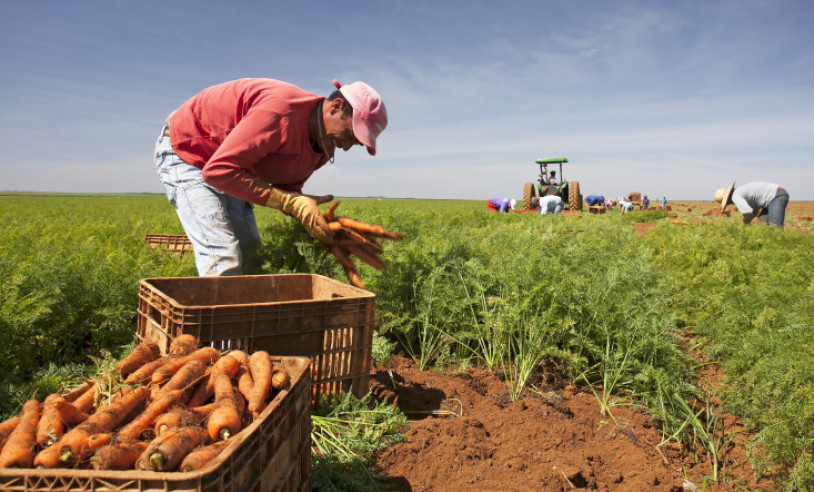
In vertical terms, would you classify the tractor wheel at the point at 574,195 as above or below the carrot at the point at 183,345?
above

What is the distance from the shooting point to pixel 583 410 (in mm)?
3186

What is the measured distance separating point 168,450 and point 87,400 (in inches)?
26.3

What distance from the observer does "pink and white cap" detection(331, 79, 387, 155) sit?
10.6 feet

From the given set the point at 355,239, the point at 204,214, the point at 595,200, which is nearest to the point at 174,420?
the point at 355,239

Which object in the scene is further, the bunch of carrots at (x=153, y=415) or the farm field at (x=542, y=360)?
the farm field at (x=542, y=360)

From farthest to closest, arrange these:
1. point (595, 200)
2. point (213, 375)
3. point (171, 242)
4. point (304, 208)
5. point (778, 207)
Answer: point (595, 200)
point (778, 207)
point (171, 242)
point (304, 208)
point (213, 375)

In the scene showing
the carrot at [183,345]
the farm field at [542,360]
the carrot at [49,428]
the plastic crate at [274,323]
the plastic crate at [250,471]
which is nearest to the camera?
the plastic crate at [250,471]

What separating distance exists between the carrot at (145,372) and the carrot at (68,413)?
0.21m

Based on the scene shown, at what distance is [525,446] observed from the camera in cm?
261

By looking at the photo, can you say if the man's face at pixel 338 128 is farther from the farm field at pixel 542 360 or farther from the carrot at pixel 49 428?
the carrot at pixel 49 428

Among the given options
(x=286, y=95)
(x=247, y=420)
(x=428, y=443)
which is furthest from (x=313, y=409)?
(x=286, y=95)

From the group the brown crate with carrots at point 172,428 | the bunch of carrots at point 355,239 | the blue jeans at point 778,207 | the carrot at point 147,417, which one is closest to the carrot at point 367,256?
the bunch of carrots at point 355,239

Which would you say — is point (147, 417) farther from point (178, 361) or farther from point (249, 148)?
point (249, 148)

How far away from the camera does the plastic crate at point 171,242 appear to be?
23.0 ft
